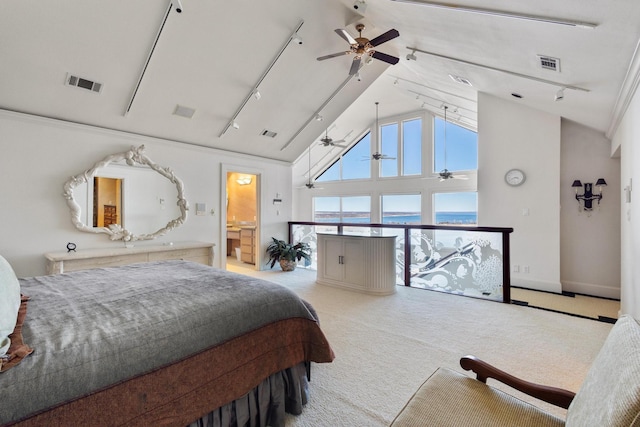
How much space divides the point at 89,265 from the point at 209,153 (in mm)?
2688

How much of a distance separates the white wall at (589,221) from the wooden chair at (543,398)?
4.66 metres

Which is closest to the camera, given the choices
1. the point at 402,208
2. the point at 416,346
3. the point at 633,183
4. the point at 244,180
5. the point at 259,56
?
the point at 633,183

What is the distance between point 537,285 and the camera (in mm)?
4883

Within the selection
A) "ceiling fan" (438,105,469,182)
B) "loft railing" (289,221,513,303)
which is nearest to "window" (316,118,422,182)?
"ceiling fan" (438,105,469,182)

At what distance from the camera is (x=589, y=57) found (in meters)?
2.40

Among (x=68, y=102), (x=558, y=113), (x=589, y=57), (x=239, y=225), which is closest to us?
(x=589, y=57)

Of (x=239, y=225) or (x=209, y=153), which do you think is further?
(x=239, y=225)

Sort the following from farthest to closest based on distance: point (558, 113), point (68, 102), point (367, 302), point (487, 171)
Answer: point (487, 171), point (558, 113), point (367, 302), point (68, 102)

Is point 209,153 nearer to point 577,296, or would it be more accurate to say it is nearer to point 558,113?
point 558,113

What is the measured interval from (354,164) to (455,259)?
5.88 m

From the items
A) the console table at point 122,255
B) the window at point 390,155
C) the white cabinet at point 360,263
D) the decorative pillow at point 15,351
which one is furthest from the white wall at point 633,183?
the console table at point 122,255

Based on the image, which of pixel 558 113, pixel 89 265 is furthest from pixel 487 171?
pixel 89 265

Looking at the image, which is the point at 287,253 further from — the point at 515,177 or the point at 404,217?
the point at 515,177

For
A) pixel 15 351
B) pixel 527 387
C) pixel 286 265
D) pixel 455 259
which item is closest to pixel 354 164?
pixel 286 265
